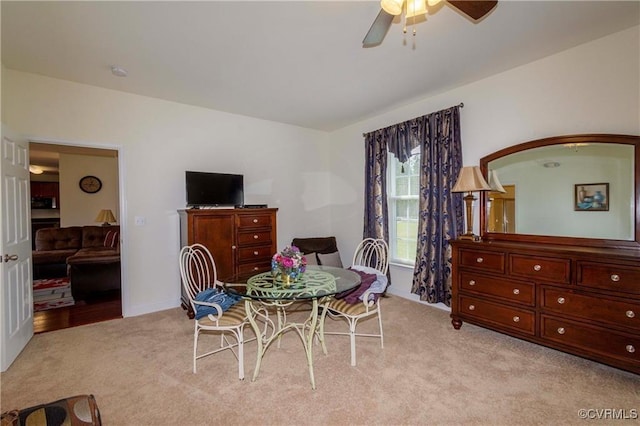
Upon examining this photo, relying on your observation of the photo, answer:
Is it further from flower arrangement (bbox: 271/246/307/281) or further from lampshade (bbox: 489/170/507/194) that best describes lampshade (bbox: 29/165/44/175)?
lampshade (bbox: 489/170/507/194)

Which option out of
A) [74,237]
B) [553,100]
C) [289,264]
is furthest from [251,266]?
[74,237]

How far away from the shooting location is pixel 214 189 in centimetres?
393

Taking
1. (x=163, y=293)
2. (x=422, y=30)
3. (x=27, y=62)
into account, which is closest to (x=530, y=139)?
(x=422, y=30)

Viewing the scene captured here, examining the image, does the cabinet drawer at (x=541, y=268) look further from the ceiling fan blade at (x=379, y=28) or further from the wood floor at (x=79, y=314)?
the wood floor at (x=79, y=314)

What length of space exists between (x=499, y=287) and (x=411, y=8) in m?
2.35

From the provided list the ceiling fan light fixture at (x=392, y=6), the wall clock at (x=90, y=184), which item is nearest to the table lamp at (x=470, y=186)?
the ceiling fan light fixture at (x=392, y=6)

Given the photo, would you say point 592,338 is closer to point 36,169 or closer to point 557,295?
point 557,295

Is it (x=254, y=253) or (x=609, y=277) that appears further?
(x=254, y=253)

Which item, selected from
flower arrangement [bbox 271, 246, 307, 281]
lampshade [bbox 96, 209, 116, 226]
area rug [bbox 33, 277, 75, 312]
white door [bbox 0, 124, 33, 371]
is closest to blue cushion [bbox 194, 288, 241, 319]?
flower arrangement [bbox 271, 246, 307, 281]

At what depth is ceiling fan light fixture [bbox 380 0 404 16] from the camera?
1.58 m

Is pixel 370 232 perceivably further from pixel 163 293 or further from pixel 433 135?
pixel 163 293

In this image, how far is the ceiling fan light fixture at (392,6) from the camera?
1576mm

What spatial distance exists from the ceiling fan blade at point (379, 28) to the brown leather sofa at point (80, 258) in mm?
4510

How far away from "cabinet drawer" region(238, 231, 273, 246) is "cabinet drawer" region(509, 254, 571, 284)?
2709 millimetres
